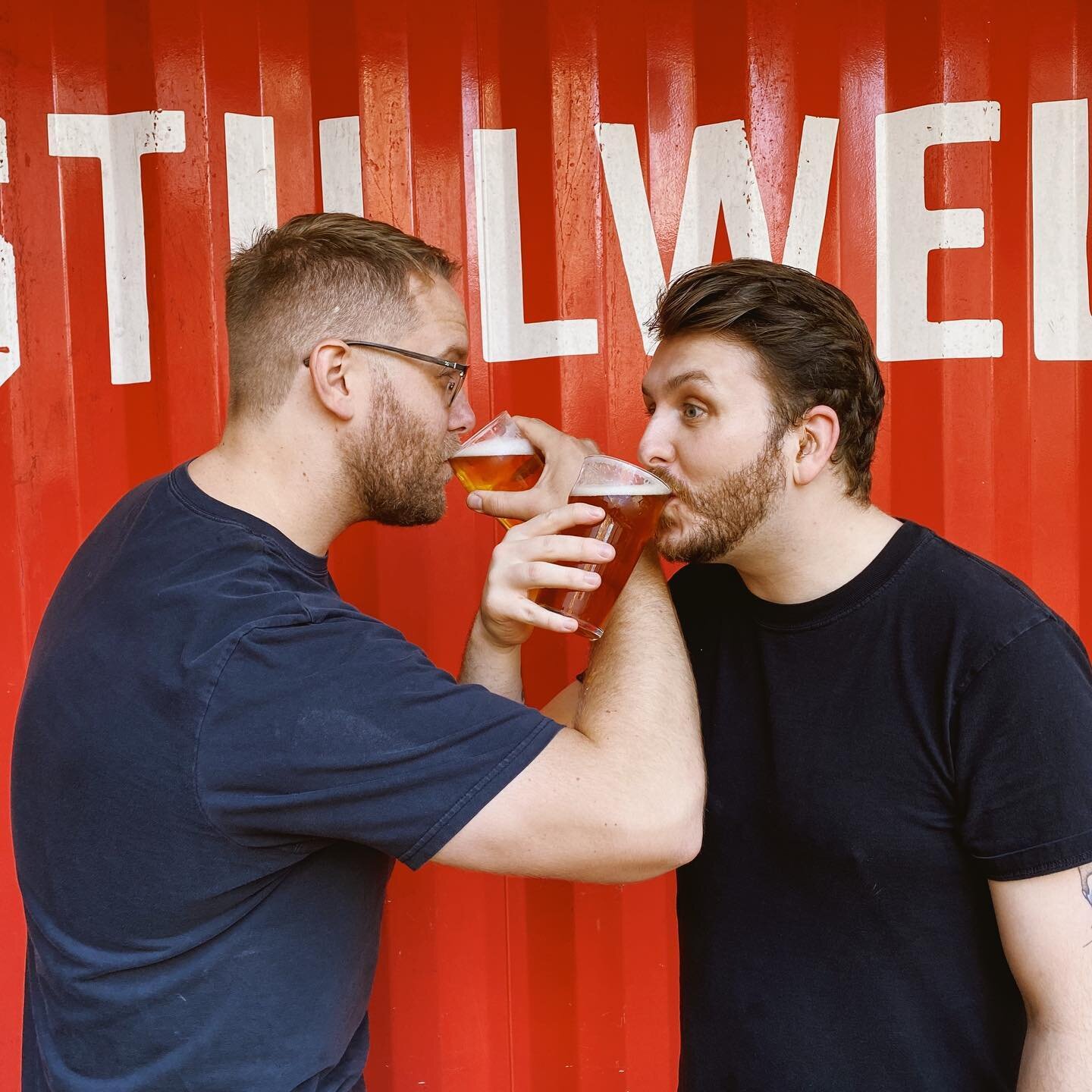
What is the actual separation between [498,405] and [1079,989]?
1.83 m

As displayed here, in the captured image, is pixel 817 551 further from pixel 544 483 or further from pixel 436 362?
pixel 436 362

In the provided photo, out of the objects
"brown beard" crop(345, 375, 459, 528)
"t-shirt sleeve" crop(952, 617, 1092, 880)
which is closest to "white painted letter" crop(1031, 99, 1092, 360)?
"t-shirt sleeve" crop(952, 617, 1092, 880)

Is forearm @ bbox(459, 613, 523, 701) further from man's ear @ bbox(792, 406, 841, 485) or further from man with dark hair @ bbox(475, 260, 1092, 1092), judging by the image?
man's ear @ bbox(792, 406, 841, 485)

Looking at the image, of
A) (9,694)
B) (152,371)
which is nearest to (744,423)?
(152,371)

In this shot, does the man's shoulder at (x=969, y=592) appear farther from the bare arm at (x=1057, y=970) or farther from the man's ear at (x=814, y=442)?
the bare arm at (x=1057, y=970)

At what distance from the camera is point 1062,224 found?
8.51 ft

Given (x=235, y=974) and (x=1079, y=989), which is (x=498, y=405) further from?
(x=1079, y=989)

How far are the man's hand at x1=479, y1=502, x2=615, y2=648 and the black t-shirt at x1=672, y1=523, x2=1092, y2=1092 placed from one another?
39 cm

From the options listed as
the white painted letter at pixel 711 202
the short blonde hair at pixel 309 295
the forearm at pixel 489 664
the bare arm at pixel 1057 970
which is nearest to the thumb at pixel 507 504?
the forearm at pixel 489 664

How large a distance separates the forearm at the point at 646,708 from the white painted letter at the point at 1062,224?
1.53m

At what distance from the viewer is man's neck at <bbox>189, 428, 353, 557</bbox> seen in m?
1.65

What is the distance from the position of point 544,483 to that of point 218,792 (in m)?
0.85

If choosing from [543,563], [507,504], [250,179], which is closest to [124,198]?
[250,179]

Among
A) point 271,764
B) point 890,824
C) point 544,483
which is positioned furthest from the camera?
point 544,483
